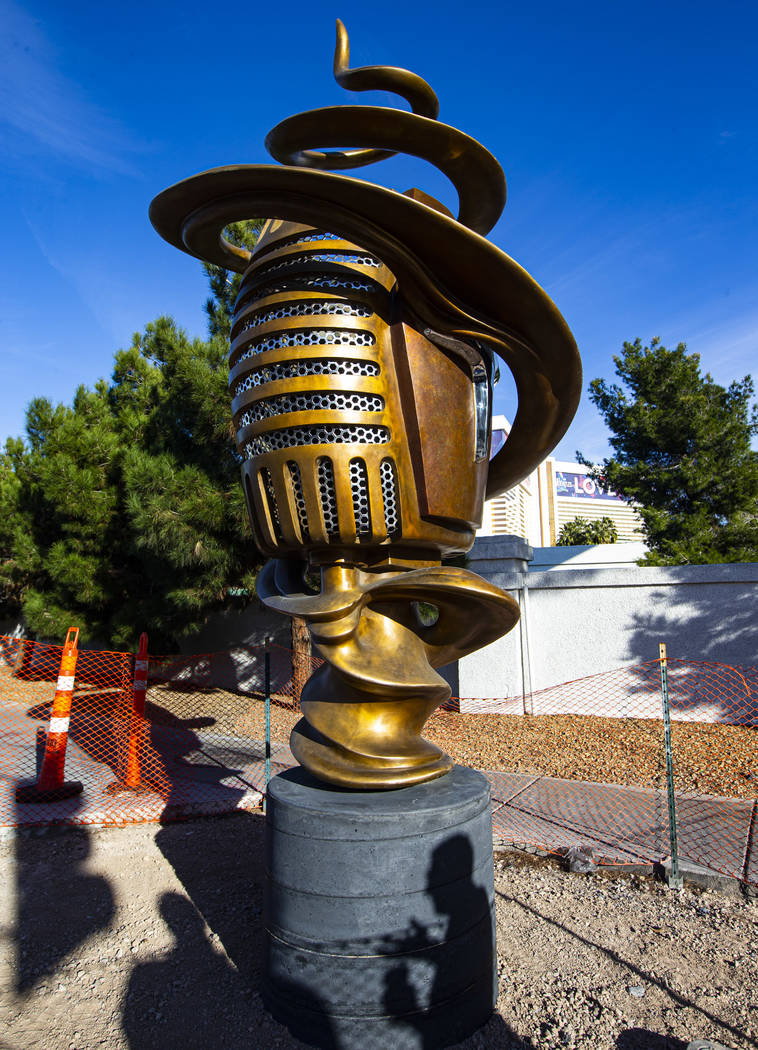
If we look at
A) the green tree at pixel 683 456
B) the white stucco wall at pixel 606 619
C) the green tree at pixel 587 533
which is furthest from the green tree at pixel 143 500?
the green tree at pixel 587 533

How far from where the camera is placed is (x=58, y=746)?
19.1 feet

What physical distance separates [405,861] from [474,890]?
1.22 feet

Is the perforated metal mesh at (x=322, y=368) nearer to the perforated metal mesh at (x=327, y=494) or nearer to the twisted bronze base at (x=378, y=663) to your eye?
the perforated metal mesh at (x=327, y=494)

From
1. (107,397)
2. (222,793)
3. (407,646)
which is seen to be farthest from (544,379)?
(107,397)

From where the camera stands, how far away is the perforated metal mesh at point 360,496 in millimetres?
2732

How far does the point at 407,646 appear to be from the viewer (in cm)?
301

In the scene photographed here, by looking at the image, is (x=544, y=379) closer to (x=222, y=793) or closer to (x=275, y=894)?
(x=275, y=894)

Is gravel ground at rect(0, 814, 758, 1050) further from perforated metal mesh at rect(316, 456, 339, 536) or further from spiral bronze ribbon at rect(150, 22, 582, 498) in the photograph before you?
spiral bronze ribbon at rect(150, 22, 582, 498)

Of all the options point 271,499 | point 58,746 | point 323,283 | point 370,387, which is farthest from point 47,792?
point 323,283

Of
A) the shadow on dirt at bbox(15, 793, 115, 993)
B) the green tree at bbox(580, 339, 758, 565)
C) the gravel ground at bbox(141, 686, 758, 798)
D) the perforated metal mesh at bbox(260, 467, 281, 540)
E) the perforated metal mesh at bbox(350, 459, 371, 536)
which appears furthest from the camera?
the green tree at bbox(580, 339, 758, 565)

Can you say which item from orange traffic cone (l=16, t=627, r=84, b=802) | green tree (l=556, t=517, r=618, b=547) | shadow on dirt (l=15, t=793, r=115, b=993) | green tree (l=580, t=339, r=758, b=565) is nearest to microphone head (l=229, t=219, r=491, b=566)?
shadow on dirt (l=15, t=793, r=115, b=993)

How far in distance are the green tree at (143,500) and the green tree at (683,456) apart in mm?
7513

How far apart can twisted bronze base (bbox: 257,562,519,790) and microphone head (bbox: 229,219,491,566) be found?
21 centimetres

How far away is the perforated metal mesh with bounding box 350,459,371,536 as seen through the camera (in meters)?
2.73
